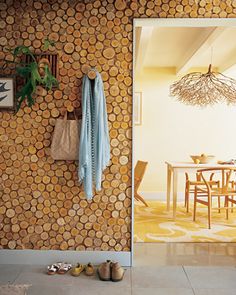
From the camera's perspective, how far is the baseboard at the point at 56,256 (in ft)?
10.5

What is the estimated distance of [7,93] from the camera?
10.3ft

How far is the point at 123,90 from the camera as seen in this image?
3154mm

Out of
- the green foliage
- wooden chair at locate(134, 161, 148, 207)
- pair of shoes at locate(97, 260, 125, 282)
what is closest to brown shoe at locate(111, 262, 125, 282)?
pair of shoes at locate(97, 260, 125, 282)

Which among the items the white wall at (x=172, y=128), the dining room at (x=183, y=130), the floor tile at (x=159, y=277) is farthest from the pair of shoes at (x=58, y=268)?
the white wall at (x=172, y=128)

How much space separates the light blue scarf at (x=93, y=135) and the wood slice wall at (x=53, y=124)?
125 mm

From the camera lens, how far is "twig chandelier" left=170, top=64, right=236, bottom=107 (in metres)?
4.93

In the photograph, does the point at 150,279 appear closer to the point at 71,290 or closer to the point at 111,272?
the point at 111,272

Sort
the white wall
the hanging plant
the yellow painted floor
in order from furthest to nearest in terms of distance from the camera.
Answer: the white wall
the yellow painted floor
the hanging plant

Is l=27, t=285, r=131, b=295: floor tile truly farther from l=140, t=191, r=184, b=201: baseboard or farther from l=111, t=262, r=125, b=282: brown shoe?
l=140, t=191, r=184, b=201: baseboard

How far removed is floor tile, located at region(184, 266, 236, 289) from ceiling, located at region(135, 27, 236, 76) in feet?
8.25

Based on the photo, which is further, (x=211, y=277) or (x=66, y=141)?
(x=66, y=141)

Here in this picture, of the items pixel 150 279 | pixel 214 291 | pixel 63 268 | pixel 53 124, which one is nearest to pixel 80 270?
pixel 63 268

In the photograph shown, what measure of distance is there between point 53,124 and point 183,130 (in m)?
3.66

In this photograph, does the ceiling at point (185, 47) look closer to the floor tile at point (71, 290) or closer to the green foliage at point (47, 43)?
the green foliage at point (47, 43)
